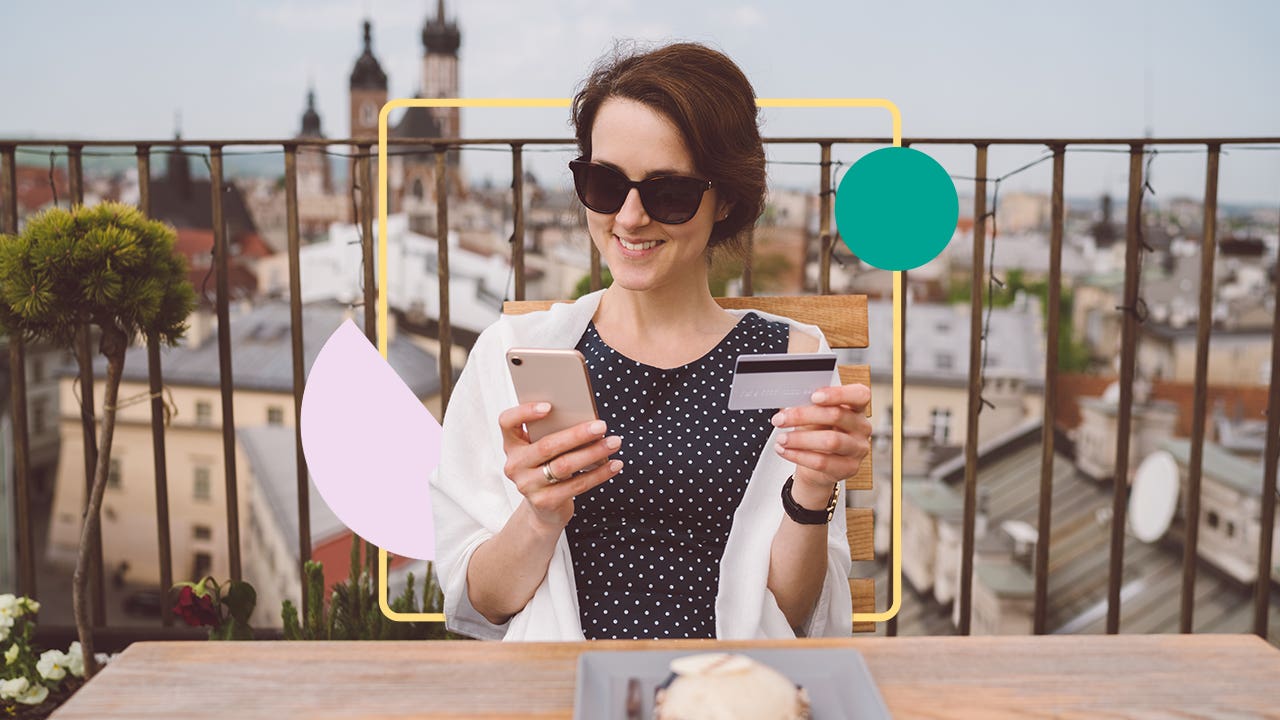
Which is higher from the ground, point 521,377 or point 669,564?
point 521,377

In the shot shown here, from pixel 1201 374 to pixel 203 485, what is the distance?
41014 millimetres

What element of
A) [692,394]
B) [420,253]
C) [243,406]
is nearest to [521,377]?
[692,394]

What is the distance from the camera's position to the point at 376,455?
1.52 metres

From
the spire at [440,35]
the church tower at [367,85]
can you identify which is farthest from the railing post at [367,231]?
the spire at [440,35]

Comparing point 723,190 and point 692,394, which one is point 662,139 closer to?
point 723,190

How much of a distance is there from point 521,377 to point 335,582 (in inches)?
46.3

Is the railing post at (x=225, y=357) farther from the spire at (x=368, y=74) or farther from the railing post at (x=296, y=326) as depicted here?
the spire at (x=368, y=74)

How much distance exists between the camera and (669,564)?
1254 mm

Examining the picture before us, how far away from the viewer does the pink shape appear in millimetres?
1503

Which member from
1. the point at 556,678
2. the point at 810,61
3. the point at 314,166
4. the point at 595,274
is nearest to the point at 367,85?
the point at 314,166

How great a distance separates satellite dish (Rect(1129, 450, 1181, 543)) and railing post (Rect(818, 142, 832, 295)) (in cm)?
3313

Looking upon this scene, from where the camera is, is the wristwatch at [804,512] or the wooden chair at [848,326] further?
the wooden chair at [848,326]

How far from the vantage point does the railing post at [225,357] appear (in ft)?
6.40

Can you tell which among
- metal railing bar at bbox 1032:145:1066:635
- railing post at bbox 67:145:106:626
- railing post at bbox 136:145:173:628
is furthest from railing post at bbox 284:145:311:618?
metal railing bar at bbox 1032:145:1066:635
